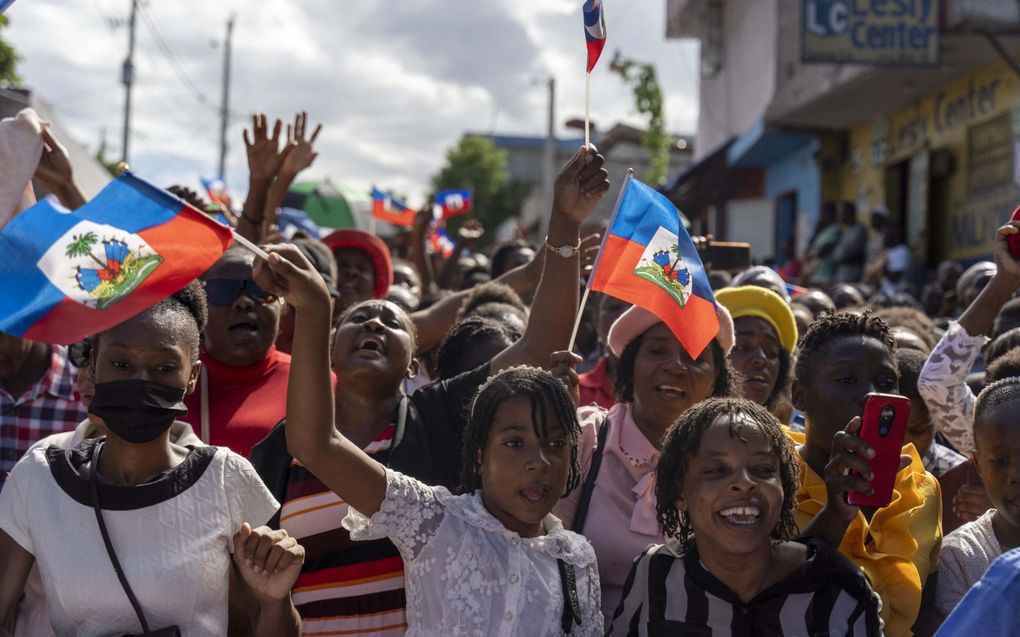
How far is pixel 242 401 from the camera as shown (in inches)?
149

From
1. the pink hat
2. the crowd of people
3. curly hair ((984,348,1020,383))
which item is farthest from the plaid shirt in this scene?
curly hair ((984,348,1020,383))

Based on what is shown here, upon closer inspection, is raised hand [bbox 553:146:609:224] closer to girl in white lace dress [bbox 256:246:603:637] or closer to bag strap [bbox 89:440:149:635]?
girl in white lace dress [bbox 256:246:603:637]

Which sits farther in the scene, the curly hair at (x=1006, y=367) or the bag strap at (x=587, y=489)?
the curly hair at (x=1006, y=367)

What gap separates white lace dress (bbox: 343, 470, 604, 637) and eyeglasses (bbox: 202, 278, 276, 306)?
1.29 meters

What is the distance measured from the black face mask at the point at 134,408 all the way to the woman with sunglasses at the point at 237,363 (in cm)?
89

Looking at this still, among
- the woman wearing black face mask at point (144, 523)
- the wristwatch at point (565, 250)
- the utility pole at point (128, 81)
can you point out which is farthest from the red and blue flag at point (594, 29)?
the utility pole at point (128, 81)

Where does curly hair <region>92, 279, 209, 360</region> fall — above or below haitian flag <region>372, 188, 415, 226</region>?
below

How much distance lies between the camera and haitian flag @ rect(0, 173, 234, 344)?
8.96ft

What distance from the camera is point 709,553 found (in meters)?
2.86

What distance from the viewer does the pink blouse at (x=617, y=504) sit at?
3215 millimetres

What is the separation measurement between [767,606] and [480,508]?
76 centimetres

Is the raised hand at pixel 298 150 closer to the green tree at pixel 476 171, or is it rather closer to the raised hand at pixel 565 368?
the raised hand at pixel 565 368

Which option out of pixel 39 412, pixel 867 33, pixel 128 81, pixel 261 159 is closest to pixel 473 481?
pixel 39 412

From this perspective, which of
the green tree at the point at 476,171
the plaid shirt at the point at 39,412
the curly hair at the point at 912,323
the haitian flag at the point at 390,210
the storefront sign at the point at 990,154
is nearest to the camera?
the plaid shirt at the point at 39,412
